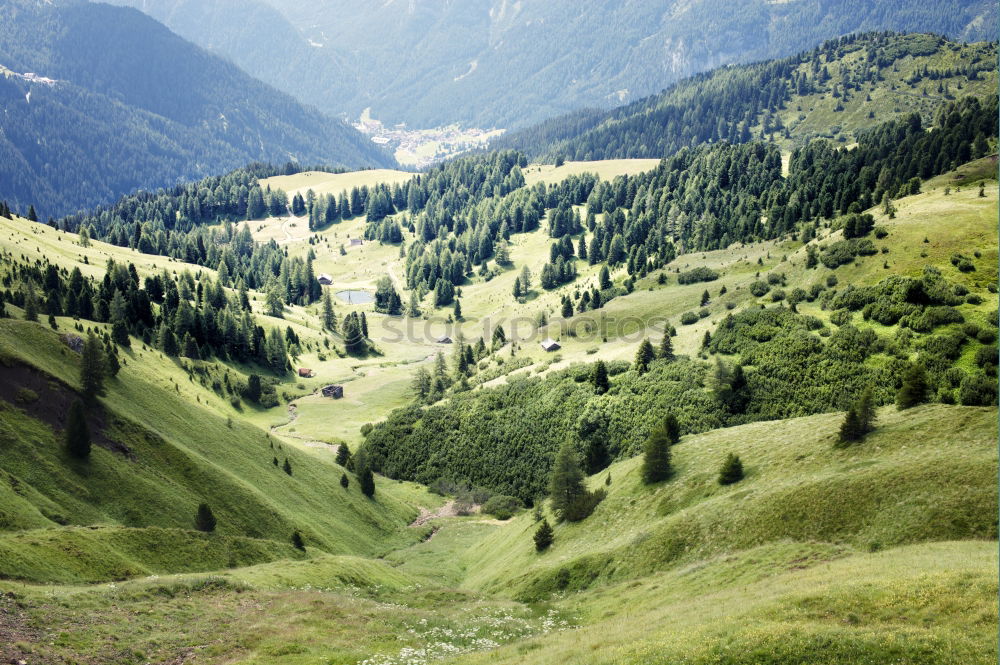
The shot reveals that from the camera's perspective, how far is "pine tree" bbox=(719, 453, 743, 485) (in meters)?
62.5

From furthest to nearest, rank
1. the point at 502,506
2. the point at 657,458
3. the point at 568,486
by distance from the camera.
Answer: the point at 502,506, the point at 568,486, the point at 657,458

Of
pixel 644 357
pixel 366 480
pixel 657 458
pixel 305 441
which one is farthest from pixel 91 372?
pixel 644 357

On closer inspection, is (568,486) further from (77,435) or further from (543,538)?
(77,435)

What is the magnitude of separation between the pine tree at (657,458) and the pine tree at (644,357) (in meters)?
41.1

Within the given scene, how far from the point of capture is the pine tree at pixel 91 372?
246 ft

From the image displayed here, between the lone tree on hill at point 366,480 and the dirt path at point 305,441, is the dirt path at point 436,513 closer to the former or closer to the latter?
the lone tree on hill at point 366,480

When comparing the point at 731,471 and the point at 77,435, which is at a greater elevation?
the point at 77,435

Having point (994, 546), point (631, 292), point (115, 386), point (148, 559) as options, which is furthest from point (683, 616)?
point (631, 292)

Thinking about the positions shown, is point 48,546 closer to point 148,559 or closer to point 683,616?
point 148,559

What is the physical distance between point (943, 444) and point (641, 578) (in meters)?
26.1

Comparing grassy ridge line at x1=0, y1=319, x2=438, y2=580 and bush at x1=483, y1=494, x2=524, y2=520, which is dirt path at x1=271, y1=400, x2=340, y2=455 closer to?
grassy ridge line at x1=0, y1=319, x2=438, y2=580

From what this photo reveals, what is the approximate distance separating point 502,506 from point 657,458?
41.8m

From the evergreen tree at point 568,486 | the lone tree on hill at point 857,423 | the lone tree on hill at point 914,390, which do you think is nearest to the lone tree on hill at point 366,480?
the evergreen tree at point 568,486

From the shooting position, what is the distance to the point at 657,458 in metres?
70.5
